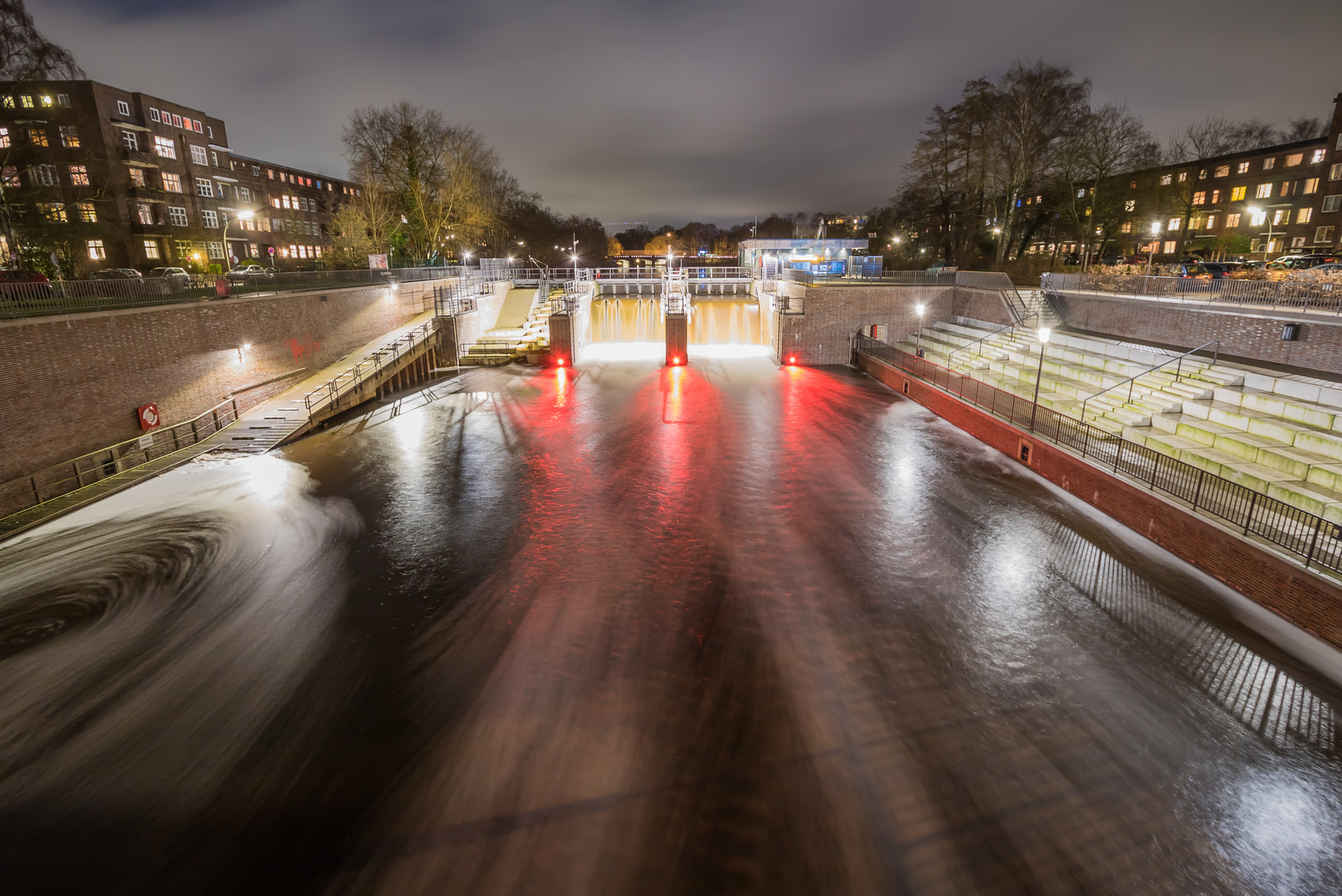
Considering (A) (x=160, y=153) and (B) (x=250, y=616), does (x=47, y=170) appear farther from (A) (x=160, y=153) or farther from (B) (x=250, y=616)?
(B) (x=250, y=616)

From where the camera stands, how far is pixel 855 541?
12.8 metres

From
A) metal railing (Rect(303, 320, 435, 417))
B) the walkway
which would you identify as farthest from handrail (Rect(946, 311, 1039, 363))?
the walkway

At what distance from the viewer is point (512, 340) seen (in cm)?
3462

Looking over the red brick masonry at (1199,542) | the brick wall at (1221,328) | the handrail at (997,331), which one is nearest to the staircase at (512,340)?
the handrail at (997,331)

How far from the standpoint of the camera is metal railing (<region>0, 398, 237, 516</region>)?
546 inches

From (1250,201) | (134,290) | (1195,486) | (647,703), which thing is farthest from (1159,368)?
(1250,201)

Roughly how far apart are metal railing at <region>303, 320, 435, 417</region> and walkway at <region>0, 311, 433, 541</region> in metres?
0.35

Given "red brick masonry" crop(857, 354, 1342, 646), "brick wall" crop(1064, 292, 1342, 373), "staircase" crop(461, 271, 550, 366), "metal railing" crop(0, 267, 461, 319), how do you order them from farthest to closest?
"staircase" crop(461, 271, 550, 366), "brick wall" crop(1064, 292, 1342, 373), "metal railing" crop(0, 267, 461, 319), "red brick masonry" crop(857, 354, 1342, 646)

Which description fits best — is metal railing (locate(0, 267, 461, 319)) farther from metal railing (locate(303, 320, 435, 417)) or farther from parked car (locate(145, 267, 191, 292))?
metal railing (locate(303, 320, 435, 417))

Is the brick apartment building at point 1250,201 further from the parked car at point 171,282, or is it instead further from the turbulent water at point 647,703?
the parked car at point 171,282

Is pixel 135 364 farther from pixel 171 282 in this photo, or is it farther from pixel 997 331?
pixel 997 331

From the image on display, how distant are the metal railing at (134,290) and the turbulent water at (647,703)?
561 centimetres

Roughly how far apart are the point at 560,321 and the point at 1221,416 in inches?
1057

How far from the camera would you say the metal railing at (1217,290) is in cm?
1694
